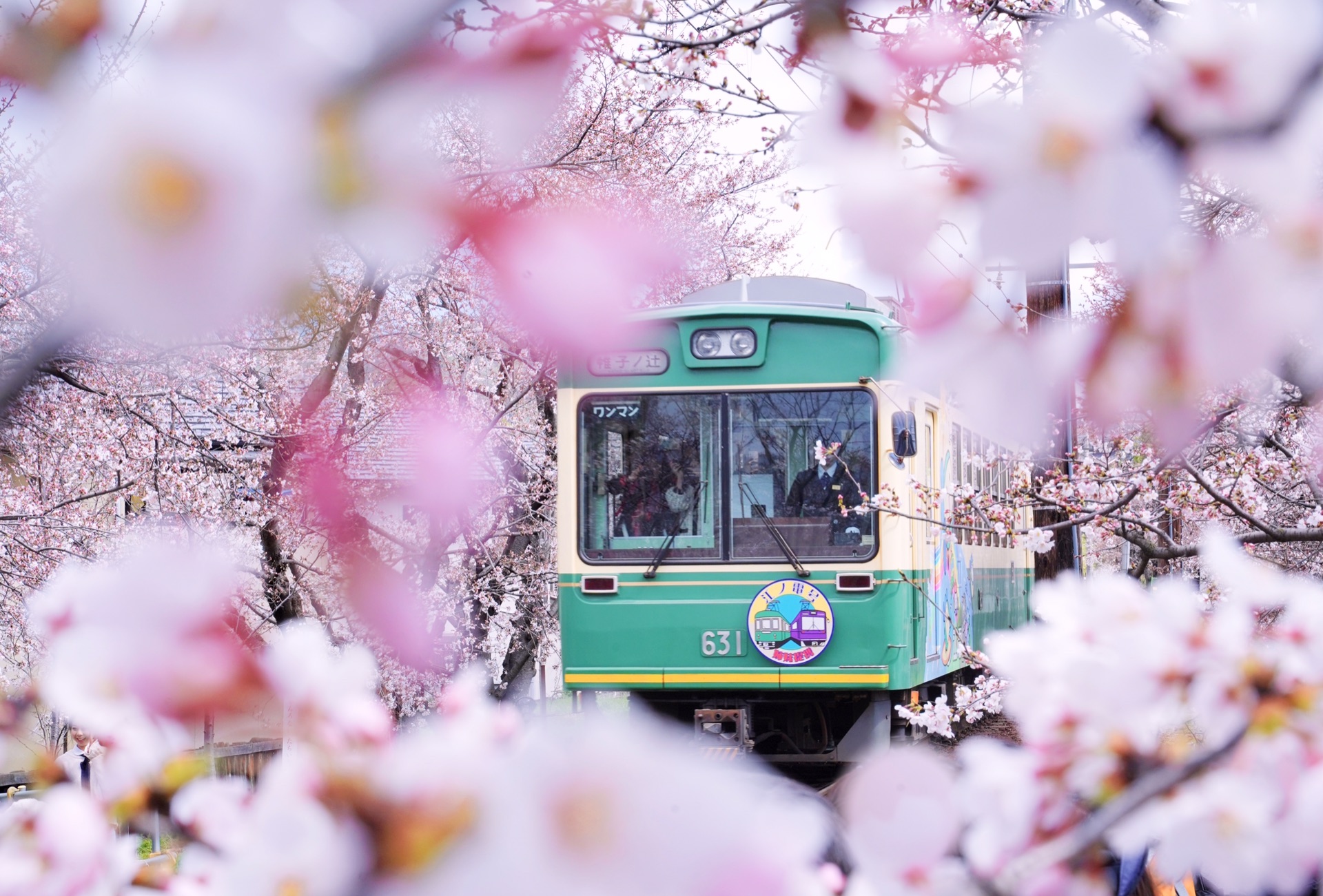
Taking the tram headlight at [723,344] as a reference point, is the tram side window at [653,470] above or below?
below

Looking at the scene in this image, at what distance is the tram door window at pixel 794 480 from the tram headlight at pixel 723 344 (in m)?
0.24

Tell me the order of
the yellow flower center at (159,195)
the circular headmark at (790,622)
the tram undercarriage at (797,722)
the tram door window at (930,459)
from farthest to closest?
1. the tram door window at (930,459)
2. the tram undercarriage at (797,722)
3. the circular headmark at (790,622)
4. the yellow flower center at (159,195)

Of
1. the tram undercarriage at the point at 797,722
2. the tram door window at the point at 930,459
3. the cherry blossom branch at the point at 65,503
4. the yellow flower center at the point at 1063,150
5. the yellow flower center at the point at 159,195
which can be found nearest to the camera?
the yellow flower center at the point at 159,195

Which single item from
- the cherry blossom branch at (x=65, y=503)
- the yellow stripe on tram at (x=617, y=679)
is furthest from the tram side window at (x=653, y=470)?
the cherry blossom branch at (x=65, y=503)

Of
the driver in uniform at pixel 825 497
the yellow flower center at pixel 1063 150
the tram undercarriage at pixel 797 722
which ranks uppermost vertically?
the yellow flower center at pixel 1063 150

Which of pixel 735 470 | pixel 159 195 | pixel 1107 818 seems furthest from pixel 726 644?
pixel 159 195

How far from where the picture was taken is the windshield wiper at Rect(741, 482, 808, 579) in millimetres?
6816

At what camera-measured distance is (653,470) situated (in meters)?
6.91

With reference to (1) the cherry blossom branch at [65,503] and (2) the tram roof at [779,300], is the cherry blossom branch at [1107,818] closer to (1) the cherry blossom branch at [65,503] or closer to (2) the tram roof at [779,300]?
(2) the tram roof at [779,300]

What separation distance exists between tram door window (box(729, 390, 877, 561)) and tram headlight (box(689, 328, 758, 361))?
0.24 metres

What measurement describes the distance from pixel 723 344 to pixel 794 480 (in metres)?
0.85

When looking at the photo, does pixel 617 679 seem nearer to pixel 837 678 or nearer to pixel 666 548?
pixel 666 548

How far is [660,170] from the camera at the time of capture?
15391 millimetres

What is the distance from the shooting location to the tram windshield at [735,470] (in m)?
6.81
